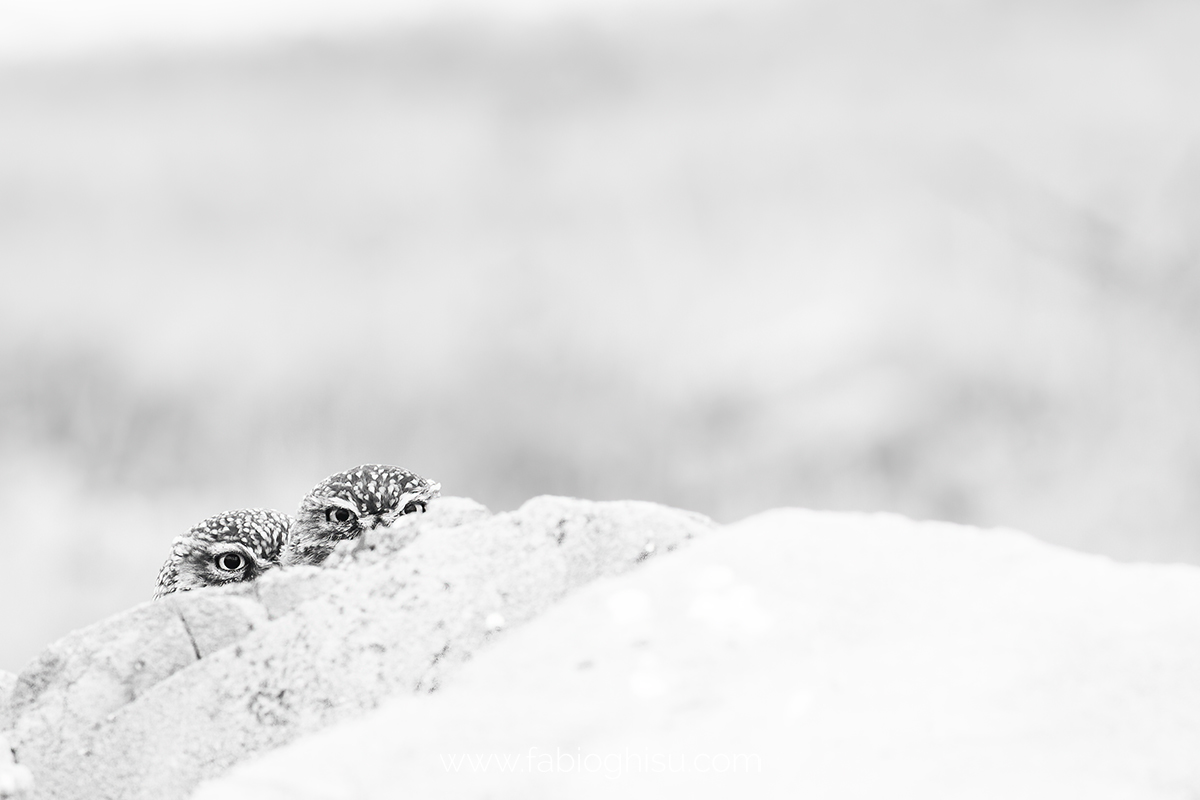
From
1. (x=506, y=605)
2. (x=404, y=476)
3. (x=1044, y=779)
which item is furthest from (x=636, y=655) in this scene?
(x=404, y=476)

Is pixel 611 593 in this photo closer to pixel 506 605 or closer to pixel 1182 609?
pixel 506 605

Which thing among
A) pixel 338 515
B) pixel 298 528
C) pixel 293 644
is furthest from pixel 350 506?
pixel 293 644

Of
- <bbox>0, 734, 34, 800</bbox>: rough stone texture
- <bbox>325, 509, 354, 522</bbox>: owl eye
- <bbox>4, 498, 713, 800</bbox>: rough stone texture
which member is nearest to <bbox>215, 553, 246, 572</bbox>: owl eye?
<bbox>325, 509, 354, 522</bbox>: owl eye

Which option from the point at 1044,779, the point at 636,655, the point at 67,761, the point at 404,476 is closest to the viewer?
the point at 1044,779

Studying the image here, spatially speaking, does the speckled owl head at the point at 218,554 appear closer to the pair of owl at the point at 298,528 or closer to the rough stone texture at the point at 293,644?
the pair of owl at the point at 298,528

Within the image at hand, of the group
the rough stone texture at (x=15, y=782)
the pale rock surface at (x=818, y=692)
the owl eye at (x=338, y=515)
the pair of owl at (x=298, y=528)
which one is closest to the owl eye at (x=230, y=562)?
the pair of owl at (x=298, y=528)

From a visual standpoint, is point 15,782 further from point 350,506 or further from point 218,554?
point 350,506
